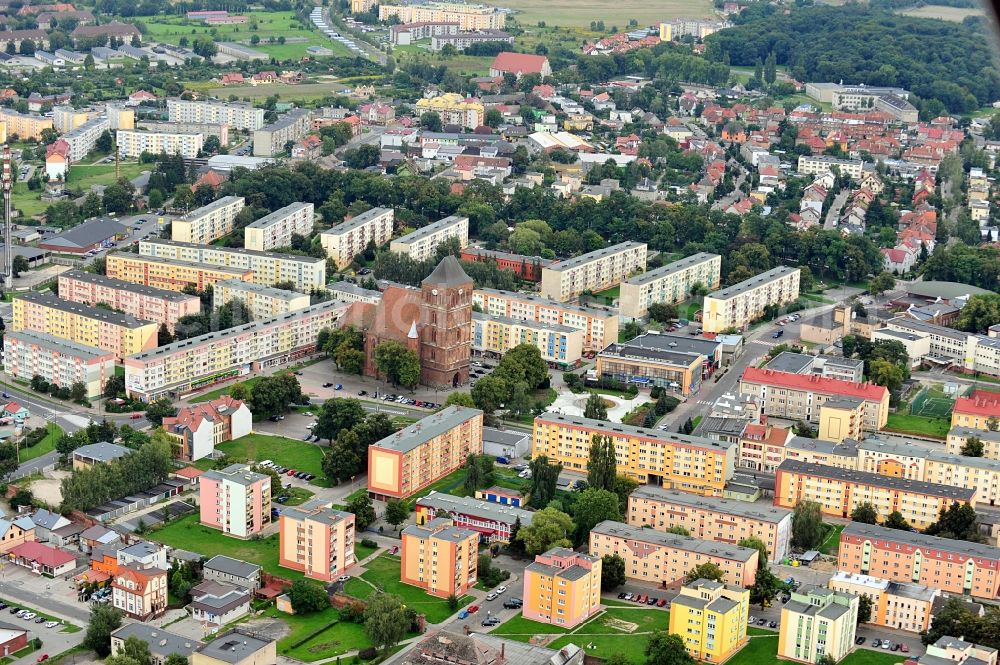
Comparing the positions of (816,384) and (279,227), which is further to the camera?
(279,227)

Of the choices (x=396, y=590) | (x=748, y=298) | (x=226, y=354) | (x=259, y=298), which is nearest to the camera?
(x=396, y=590)

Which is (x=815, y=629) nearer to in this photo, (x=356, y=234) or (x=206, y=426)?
(x=206, y=426)

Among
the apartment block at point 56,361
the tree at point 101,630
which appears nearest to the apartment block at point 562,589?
the tree at point 101,630

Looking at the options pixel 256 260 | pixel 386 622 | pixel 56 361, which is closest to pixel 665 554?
pixel 386 622

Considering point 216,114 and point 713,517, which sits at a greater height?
point 216,114

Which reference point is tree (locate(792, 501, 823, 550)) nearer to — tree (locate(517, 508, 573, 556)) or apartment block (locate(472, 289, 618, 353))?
tree (locate(517, 508, 573, 556))

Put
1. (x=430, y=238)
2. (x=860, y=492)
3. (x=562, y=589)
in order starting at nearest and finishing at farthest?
(x=562, y=589) → (x=860, y=492) → (x=430, y=238)

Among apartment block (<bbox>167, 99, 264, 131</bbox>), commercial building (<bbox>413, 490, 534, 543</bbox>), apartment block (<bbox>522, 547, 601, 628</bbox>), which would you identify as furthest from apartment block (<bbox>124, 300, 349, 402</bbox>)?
apartment block (<bbox>167, 99, 264, 131</bbox>)
